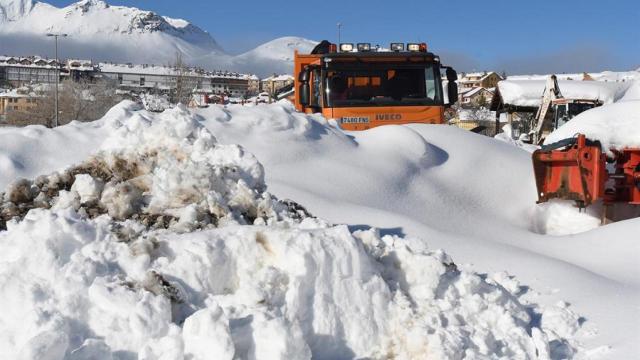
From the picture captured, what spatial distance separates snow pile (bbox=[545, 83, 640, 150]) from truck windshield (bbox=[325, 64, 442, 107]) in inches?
83.1

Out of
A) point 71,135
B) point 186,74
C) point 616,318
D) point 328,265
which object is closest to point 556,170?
point 616,318

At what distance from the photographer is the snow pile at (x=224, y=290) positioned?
9.35 feet

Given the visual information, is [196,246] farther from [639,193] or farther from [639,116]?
[639,116]

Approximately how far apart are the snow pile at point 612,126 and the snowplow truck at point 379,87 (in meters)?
1.98

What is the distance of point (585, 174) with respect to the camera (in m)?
7.24

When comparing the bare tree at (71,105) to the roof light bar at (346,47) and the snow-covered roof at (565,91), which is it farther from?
the roof light bar at (346,47)

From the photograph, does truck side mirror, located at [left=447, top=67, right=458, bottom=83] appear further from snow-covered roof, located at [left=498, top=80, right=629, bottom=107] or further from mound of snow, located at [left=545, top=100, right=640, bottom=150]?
snow-covered roof, located at [left=498, top=80, right=629, bottom=107]

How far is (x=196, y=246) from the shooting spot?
11.3ft

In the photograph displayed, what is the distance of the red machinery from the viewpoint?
7.20 meters

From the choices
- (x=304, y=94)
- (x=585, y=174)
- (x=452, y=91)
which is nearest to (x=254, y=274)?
(x=585, y=174)

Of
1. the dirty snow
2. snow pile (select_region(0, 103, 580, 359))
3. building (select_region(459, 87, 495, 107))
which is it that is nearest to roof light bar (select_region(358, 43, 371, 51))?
the dirty snow

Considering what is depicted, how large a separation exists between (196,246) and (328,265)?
0.69 meters

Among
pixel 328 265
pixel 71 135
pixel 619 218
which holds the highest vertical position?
pixel 71 135

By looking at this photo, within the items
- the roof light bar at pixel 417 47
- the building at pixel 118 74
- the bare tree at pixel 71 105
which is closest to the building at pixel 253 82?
the building at pixel 118 74
